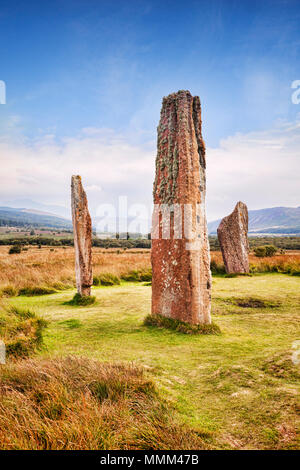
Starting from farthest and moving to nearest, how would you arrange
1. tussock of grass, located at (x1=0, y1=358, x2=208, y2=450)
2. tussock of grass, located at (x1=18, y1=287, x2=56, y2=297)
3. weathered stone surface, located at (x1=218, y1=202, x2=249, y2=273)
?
weathered stone surface, located at (x1=218, y1=202, x2=249, y2=273) < tussock of grass, located at (x1=18, y1=287, x2=56, y2=297) < tussock of grass, located at (x1=0, y1=358, x2=208, y2=450)

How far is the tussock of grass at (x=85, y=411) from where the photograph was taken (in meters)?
2.02

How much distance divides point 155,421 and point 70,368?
51.4 inches

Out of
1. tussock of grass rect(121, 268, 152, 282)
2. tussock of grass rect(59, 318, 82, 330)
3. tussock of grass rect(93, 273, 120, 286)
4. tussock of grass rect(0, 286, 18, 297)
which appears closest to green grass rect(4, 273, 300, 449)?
tussock of grass rect(59, 318, 82, 330)

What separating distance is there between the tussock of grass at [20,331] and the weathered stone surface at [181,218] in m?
2.40

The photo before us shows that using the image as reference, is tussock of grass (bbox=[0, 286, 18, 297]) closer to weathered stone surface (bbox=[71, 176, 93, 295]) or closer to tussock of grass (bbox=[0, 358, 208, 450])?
weathered stone surface (bbox=[71, 176, 93, 295])

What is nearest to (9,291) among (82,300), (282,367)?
(82,300)

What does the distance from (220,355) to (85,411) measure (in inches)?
90.6

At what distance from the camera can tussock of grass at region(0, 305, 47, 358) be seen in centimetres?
422

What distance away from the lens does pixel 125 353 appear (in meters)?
4.17

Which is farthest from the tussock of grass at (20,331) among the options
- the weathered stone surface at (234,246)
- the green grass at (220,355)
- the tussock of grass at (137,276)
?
the weathered stone surface at (234,246)

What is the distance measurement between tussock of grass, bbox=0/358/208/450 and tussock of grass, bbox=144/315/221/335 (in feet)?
7.12

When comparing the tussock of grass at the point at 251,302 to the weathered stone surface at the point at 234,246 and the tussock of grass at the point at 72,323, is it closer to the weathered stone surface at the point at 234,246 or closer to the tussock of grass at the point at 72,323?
the tussock of grass at the point at 72,323
